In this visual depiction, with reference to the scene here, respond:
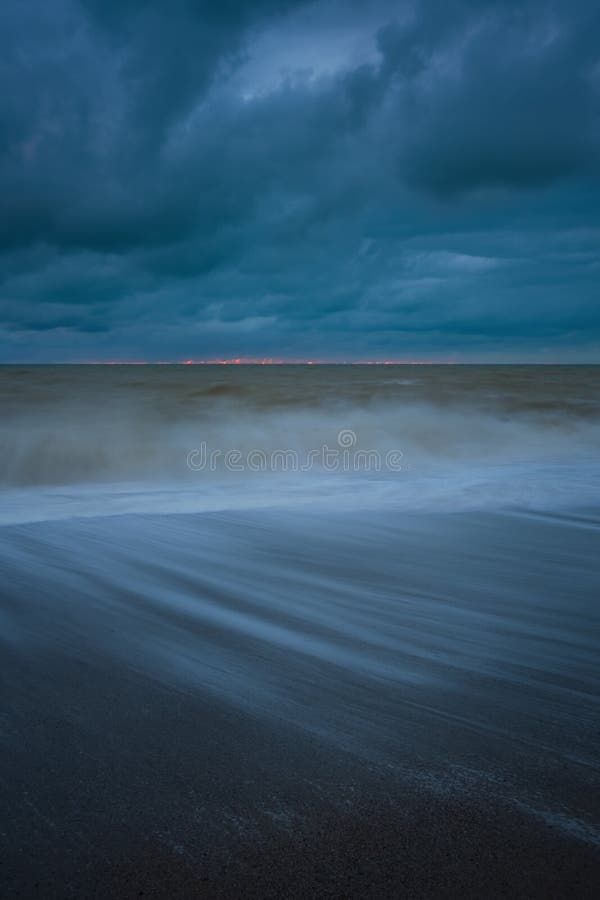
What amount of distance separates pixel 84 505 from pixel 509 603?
451 cm

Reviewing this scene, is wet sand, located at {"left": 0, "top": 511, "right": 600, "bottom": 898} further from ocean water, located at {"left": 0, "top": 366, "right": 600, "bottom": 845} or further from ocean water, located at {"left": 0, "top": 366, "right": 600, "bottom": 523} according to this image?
ocean water, located at {"left": 0, "top": 366, "right": 600, "bottom": 523}

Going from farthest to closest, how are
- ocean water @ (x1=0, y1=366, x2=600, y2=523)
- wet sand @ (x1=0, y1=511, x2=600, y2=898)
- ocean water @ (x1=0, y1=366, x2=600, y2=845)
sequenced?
ocean water @ (x1=0, y1=366, x2=600, y2=523) → ocean water @ (x1=0, y1=366, x2=600, y2=845) → wet sand @ (x1=0, y1=511, x2=600, y2=898)

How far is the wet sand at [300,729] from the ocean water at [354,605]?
1cm

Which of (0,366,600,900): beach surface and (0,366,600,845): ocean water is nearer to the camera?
(0,366,600,900): beach surface

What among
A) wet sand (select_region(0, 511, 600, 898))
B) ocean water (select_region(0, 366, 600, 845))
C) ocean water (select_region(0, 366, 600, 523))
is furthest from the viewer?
ocean water (select_region(0, 366, 600, 523))

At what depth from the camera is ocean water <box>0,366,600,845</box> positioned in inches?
84.8

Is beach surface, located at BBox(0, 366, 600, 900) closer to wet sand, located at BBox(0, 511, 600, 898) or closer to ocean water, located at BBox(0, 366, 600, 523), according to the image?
wet sand, located at BBox(0, 511, 600, 898)

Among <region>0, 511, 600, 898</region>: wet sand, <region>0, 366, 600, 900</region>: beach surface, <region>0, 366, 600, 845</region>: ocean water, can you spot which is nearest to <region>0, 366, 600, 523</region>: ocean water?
<region>0, 366, 600, 845</region>: ocean water

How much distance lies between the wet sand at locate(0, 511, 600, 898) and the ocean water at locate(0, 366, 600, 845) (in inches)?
0.5

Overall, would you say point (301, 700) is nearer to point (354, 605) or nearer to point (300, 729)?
point (300, 729)

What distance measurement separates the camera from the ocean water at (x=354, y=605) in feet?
7.07

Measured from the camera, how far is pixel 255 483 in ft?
25.5

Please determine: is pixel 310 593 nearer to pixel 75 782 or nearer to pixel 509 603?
pixel 509 603

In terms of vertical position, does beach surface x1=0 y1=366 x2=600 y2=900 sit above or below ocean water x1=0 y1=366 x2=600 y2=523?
below
